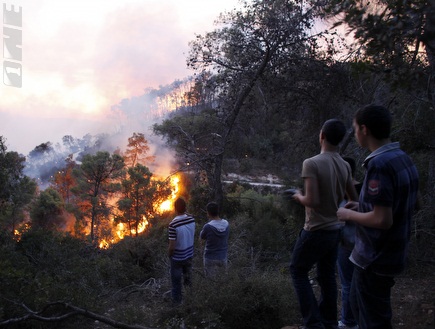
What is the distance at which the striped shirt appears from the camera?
5722 mm

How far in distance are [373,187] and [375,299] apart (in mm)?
727

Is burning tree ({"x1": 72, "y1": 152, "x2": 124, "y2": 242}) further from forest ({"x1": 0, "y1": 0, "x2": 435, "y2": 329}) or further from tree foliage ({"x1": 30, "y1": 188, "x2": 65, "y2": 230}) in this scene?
forest ({"x1": 0, "y1": 0, "x2": 435, "y2": 329})

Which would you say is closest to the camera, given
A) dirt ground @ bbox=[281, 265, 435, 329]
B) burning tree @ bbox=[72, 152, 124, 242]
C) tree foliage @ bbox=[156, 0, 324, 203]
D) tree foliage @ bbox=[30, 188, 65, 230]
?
dirt ground @ bbox=[281, 265, 435, 329]

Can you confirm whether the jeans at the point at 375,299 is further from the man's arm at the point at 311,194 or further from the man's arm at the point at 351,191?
the man's arm at the point at 351,191

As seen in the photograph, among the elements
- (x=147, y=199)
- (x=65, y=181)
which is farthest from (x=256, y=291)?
(x=65, y=181)

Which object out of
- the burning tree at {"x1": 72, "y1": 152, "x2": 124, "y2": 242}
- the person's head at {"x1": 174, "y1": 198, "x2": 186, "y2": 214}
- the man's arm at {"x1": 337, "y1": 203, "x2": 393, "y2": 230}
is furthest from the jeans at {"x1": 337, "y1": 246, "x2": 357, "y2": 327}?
the burning tree at {"x1": 72, "y1": 152, "x2": 124, "y2": 242}

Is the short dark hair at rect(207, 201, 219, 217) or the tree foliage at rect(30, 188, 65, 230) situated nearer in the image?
the short dark hair at rect(207, 201, 219, 217)

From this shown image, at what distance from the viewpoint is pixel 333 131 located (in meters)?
3.34

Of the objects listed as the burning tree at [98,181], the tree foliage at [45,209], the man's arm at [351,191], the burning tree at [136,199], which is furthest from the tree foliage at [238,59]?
the tree foliage at [45,209]

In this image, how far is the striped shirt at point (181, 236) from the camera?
5722 millimetres

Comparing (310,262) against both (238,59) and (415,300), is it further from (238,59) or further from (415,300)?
(238,59)

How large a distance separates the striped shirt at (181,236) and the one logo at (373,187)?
3.77 m

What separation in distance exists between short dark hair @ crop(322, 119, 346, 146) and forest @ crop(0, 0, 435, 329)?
55 centimetres

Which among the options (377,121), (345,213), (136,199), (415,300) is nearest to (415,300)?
(415,300)
